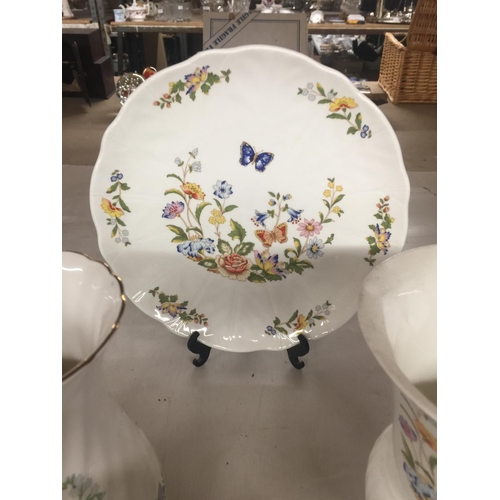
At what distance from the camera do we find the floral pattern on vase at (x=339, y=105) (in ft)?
1.66

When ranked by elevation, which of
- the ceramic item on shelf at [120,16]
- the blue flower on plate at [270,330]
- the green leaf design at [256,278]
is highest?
the ceramic item on shelf at [120,16]

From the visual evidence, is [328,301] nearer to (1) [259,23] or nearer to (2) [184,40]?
(1) [259,23]

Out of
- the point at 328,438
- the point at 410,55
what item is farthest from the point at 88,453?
the point at 410,55

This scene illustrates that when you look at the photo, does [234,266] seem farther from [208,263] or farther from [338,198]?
[338,198]

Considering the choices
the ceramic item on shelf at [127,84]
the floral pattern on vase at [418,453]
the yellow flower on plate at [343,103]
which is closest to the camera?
the floral pattern on vase at [418,453]

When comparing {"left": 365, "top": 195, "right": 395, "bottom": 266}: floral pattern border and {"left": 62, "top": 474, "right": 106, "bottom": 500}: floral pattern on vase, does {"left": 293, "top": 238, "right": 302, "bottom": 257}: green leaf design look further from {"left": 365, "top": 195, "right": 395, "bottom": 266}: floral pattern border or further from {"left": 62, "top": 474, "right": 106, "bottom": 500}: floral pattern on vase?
{"left": 62, "top": 474, "right": 106, "bottom": 500}: floral pattern on vase

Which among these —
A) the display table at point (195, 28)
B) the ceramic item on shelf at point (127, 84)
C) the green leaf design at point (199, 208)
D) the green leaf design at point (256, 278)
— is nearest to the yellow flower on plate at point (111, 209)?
the green leaf design at point (199, 208)

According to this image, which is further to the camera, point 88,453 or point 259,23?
point 259,23

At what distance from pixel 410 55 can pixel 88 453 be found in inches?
70.2

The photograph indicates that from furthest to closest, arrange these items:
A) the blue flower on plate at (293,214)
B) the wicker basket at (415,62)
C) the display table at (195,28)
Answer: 1. the display table at (195,28)
2. the wicker basket at (415,62)
3. the blue flower on plate at (293,214)

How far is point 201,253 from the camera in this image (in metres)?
0.65

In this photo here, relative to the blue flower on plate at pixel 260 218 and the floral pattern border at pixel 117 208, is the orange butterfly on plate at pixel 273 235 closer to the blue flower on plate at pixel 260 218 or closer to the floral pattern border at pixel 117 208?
the blue flower on plate at pixel 260 218

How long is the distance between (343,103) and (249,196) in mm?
183

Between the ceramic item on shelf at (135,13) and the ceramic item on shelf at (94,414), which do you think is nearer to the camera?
the ceramic item on shelf at (94,414)
